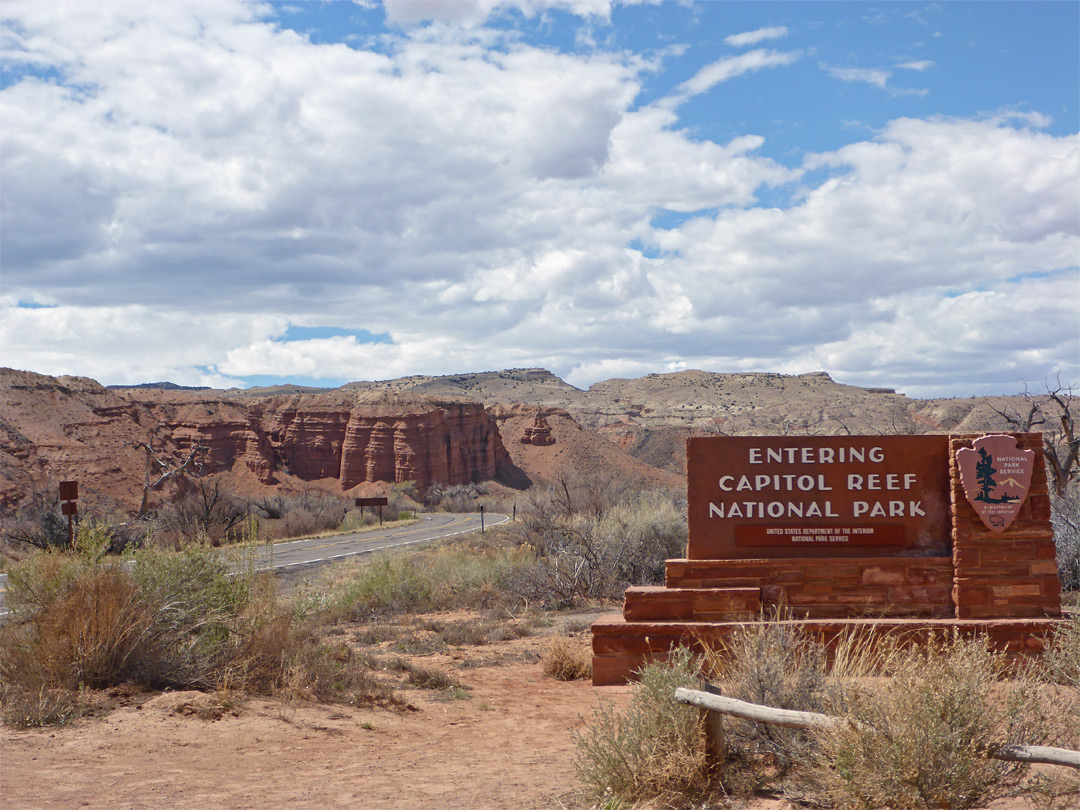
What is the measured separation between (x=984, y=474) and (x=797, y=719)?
4.99 m

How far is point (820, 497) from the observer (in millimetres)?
9234

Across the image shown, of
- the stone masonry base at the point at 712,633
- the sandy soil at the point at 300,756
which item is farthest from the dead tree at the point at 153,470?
the stone masonry base at the point at 712,633

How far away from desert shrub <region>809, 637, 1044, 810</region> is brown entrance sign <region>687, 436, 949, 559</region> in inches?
170

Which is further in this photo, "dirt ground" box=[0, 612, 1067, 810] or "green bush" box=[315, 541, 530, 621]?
"green bush" box=[315, 541, 530, 621]

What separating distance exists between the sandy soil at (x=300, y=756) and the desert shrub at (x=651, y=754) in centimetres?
36

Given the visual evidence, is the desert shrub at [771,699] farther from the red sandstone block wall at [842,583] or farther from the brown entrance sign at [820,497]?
the brown entrance sign at [820,497]

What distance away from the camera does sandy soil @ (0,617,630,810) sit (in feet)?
18.3

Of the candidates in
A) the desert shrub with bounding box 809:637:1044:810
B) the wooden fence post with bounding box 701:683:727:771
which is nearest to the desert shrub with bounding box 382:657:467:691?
the wooden fence post with bounding box 701:683:727:771

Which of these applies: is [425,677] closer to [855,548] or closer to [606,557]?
[855,548]

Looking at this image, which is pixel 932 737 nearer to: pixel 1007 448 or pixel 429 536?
pixel 1007 448

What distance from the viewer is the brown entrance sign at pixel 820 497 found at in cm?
914

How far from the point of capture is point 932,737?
4.43 metres

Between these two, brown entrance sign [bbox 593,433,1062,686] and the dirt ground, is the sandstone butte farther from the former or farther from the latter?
brown entrance sign [bbox 593,433,1062,686]

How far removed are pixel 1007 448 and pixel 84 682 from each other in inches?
342
